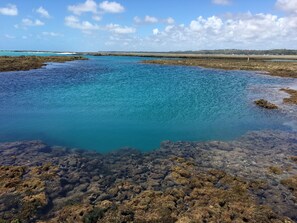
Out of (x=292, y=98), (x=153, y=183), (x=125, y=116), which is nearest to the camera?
(x=153, y=183)

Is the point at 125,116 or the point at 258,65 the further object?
the point at 258,65

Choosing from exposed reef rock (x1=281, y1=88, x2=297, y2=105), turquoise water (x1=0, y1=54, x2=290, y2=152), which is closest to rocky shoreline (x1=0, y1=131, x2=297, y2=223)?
turquoise water (x1=0, y1=54, x2=290, y2=152)

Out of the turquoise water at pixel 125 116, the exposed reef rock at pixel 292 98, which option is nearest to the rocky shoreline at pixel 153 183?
the turquoise water at pixel 125 116

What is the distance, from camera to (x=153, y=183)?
58.1 feet

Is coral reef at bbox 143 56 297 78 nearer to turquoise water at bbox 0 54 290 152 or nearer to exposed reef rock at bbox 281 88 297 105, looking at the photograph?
exposed reef rock at bbox 281 88 297 105

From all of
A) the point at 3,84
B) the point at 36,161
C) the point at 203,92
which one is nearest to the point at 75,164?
the point at 36,161

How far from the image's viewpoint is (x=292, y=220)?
13.8 m

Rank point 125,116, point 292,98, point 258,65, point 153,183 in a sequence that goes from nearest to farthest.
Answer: point 153,183 → point 125,116 → point 292,98 → point 258,65

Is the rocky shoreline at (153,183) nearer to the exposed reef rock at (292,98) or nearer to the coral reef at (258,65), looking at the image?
the exposed reef rock at (292,98)

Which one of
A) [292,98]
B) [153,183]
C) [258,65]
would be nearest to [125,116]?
[153,183]

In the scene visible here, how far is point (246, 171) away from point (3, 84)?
54.0 meters

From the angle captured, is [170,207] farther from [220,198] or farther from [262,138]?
[262,138]

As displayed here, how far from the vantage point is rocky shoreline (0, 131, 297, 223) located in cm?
1435

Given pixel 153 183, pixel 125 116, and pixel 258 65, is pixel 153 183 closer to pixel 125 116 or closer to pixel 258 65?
pixel 125 116
